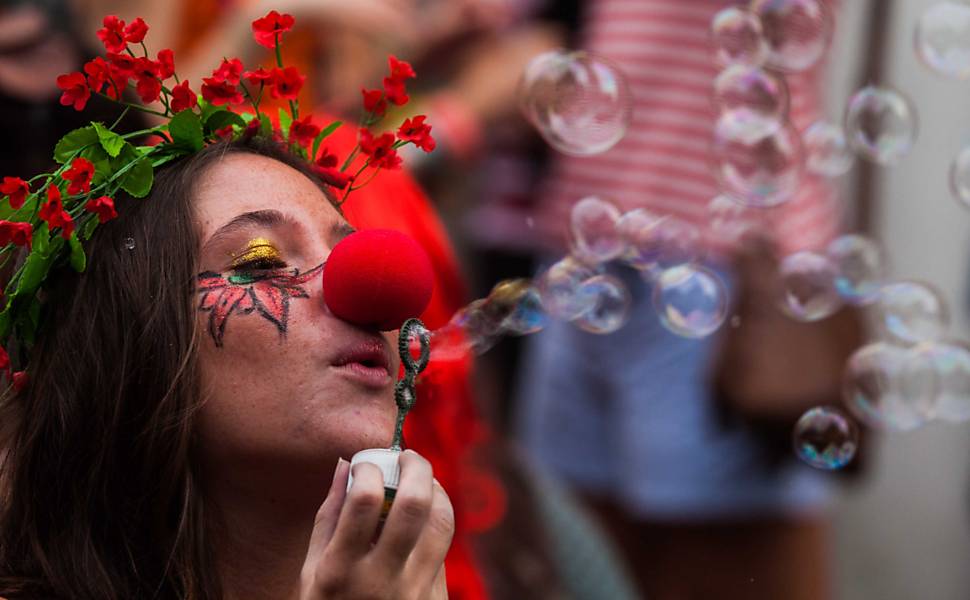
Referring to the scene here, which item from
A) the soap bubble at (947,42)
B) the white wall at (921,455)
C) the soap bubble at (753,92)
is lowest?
the white wall at (921,455)

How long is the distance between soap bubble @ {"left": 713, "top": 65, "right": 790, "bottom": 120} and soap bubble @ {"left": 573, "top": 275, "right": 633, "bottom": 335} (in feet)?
1.72

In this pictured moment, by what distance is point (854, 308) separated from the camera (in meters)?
3.44

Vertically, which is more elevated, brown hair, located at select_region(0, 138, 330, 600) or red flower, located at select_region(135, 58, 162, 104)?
Answer: red flower, located at select_region(135, 58, 162, 104)

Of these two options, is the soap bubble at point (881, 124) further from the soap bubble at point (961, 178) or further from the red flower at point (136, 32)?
the red flower at point (136, 32)

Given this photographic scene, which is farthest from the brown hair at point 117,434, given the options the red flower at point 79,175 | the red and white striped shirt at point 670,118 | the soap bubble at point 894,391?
the red and white striped shirt at point 670,118

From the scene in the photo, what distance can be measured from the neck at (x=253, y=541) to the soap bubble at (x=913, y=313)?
1.51 meters

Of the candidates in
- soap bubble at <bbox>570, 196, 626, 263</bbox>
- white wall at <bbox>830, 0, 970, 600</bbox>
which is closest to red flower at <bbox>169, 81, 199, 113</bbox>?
soap bubble at <bbox>570, 196, 626, 263</bbox>

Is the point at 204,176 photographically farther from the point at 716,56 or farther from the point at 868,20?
the point at 868,20

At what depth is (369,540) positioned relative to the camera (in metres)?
1.75

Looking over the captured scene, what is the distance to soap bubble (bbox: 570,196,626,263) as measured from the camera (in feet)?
9.73

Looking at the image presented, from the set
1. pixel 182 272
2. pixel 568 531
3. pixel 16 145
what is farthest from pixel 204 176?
pixel 568 531

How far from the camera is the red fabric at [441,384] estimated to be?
307 centimetres

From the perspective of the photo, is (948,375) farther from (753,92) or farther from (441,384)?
(441,384)

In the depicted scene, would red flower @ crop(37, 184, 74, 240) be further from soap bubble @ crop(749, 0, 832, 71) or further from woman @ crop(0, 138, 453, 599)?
soap bubble @ crop(749, 0, 832, 71)
